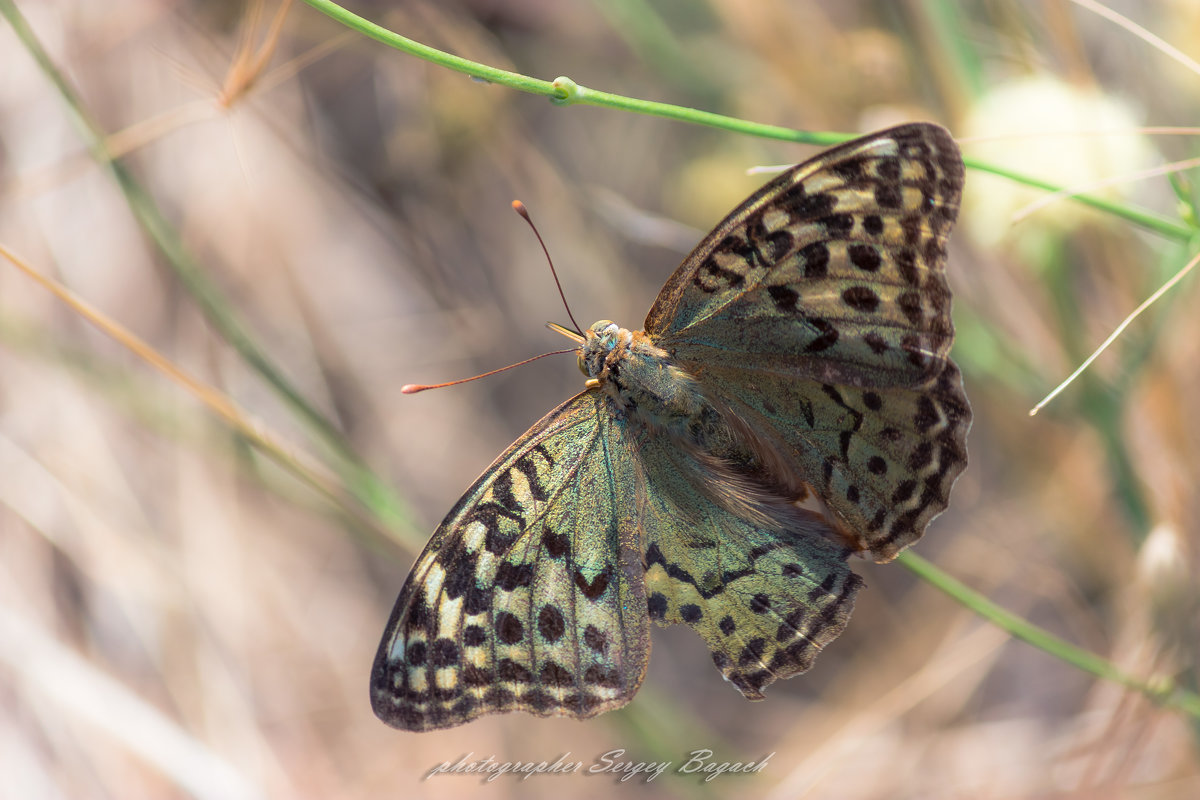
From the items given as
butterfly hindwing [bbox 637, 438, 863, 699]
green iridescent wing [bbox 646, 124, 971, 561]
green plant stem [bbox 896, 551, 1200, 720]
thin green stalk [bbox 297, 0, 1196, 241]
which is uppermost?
thin green stalk [bbox 297, 0, 1196, 241]

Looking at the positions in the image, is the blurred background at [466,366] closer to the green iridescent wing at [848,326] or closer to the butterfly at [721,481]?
the butterfly at [721,481]

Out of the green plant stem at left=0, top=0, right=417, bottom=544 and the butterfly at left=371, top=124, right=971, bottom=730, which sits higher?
the green plant stem at left=0, top=0, right=417, bottom=544

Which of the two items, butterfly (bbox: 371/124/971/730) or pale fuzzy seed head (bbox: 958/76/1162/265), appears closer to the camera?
butterfly (bbox: 371/124/971/730)

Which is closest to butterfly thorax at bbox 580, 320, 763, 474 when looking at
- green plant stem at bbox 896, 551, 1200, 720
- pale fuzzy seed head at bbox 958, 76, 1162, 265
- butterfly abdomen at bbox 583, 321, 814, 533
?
butterfly abdomen at bbox 583, 321, 814, 533

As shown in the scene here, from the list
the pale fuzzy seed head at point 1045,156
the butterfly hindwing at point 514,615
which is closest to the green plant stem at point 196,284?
the butterfly hindwing at point 514,615

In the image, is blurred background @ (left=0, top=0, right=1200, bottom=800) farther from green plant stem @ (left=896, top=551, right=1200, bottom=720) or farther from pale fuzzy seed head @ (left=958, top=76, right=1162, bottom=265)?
green plant stem @ (left=896, top=551, right=1200, bottom=720)

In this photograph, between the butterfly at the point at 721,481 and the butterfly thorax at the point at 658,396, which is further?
the butterfly thorax at the point at 658,396

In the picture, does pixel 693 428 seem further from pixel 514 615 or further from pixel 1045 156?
pixel 1045 156

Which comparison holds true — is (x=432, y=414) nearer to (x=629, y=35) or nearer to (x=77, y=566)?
(x=77, y=566)
